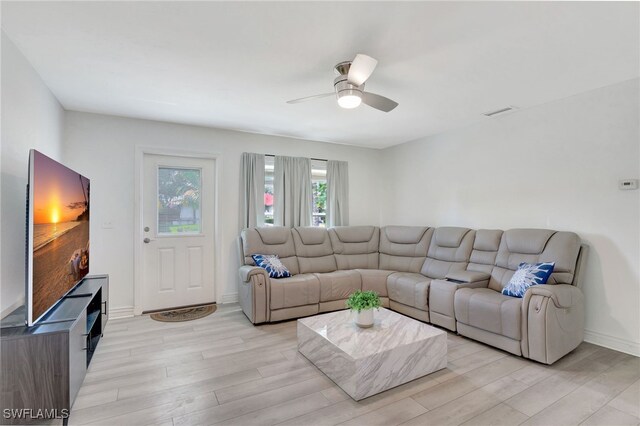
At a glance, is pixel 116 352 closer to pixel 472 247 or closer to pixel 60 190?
pixel 60 190

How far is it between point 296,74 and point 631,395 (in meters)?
3.43

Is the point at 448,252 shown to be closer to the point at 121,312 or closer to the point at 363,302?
the point at 363,302

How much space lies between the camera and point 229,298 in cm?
430

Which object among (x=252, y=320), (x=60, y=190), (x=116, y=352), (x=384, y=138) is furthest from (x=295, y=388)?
(x=384, y=138)

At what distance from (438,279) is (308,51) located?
2820 mm

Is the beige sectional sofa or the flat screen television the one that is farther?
the beige sectional sofa

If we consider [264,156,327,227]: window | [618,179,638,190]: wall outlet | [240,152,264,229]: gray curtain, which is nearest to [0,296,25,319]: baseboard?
[240,152,264,229]: gray curtain

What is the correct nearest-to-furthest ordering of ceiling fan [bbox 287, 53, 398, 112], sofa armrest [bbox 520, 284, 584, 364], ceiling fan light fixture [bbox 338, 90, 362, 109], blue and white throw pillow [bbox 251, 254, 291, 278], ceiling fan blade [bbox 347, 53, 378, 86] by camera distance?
1. ceiling fan blade [bbox 347, 53, 378, 86]
2. ceiling fan [bbox 287, 53, 398, 112]
3. ceiling fan light fixture [bbox 338, 90, 362, 109]
4. sofa armrest [bbox 520, 284, 584, 364]
5. blue and white throw pillow [bbox 251, 254, 291, 278]

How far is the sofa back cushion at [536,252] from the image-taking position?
9.47 feet

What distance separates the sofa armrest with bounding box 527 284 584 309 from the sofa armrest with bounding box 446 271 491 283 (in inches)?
25.8

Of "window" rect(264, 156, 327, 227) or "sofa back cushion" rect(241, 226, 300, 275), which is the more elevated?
"window" rect(264, 156, 327, 227)

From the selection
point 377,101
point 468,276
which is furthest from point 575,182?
point 377,101

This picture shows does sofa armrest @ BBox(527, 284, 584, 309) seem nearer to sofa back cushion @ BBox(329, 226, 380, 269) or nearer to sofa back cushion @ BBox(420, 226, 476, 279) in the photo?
sofa back cushion @ BBox(420, 226, 476, 279)

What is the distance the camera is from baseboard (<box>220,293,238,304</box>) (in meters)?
4.27
